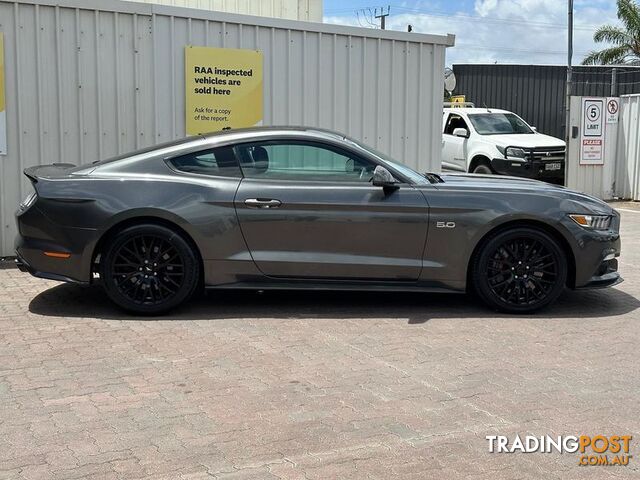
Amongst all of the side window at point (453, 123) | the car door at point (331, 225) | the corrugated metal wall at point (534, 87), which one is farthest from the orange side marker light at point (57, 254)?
the corrugated metal wall at point (534, 87)

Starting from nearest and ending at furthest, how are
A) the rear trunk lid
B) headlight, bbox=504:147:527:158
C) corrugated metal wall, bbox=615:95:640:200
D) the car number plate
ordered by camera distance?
the rear trunk lid, corrugated metal wall, bbox=615:95:640:200, headlight, bbox=504:147:527:158, the car number plate

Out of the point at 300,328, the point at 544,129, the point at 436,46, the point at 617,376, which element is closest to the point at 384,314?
the point at 300,328

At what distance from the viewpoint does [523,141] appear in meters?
15.8

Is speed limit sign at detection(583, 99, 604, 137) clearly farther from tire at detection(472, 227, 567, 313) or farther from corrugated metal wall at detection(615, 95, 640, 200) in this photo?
tire at detection(472, 227, 567, 313)

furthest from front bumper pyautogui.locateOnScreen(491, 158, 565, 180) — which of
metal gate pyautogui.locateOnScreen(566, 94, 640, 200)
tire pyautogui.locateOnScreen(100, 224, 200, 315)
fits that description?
tire pyautogui.locateOnScreen(100, 224, 200, 315)

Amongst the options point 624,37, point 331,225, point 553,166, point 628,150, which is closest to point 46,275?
point 331,225

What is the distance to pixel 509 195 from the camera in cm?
643

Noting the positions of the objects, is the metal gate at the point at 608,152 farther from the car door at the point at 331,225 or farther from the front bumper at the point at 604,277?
the car door at the point at 331,225

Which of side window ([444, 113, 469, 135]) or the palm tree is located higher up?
the palm tree

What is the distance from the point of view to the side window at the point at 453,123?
54.8 ft

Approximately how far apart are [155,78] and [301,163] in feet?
10.4

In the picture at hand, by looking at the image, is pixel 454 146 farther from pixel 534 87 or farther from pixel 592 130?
pixel 534 87

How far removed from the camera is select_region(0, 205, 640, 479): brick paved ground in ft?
12.5

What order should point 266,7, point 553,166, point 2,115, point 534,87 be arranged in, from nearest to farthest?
point 2,115 → point 266,7 → point 553,166 → point 534,87
